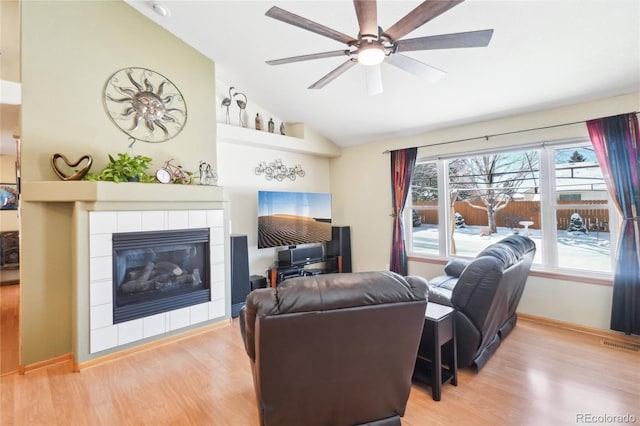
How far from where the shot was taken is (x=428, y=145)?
14.3 ft

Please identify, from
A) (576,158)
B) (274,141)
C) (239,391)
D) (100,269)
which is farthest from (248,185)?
(576,158)

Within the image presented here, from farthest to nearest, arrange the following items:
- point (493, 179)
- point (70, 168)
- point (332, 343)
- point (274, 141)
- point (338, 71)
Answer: point (274, 141) < point (493, 179) < point (70, 168) < point (338, 71) < point (332, 343)

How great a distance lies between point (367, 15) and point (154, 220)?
2.54 meters

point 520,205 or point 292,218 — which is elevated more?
point 520,205

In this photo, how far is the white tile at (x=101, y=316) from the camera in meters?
2.58

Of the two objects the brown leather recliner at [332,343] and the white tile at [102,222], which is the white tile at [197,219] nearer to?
the white tile at [102,222]

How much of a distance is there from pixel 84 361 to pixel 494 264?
3363 mm

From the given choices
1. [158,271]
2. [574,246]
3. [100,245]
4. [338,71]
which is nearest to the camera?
[338,71]

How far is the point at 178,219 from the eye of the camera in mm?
3057

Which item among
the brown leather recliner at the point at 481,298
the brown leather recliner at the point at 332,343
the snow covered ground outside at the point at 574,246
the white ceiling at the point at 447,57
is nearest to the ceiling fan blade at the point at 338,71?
the white ceiling at the point at 447,57

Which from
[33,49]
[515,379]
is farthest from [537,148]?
[33,49]

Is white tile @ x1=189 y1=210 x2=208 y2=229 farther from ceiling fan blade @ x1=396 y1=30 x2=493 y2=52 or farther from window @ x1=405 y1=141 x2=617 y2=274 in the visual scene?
window @ x1=405 y1=141 x2=617 y2=274

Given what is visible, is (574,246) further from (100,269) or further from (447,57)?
(100,269)

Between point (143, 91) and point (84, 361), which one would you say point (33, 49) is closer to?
point (143, 91)
